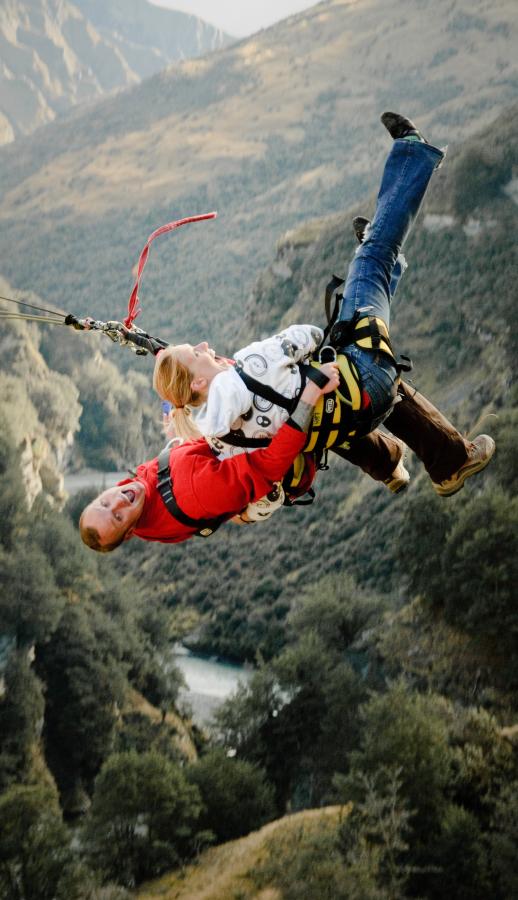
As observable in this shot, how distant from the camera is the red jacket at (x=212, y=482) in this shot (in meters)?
5.13

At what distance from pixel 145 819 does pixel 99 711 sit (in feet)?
47.2

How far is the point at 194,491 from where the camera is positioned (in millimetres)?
5371

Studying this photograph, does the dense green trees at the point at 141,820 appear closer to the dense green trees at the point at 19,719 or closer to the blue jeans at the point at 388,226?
the dense green trees at the point at 19,719

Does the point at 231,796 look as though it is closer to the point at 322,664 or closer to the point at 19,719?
the point at 322,664

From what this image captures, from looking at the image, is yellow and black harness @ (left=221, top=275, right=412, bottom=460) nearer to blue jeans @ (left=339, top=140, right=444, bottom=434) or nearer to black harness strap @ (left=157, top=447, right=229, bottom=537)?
blue jeans @ (left=339, top=140, right=444, bottom=434)

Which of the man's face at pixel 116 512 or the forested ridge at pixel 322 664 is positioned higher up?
the man's face at pixel 116 512

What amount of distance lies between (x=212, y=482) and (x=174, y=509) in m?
0.33

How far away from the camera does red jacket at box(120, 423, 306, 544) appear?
5.13m

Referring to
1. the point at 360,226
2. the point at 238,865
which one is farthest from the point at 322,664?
the point at 360,226

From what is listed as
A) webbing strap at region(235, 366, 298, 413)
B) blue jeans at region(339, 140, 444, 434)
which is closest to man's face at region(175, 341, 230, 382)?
webbing strap at region(235, 366, 298, 413)

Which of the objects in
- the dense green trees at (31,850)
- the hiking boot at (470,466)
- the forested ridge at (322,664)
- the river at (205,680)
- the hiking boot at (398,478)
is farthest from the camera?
the river at (205,680)

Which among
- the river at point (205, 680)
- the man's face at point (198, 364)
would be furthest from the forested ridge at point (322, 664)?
the man's face at point (198, 364)

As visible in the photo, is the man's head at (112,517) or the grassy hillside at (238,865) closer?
the man's head at (112,517)

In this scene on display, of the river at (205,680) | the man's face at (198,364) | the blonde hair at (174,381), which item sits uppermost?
the man's face at (198,364)
